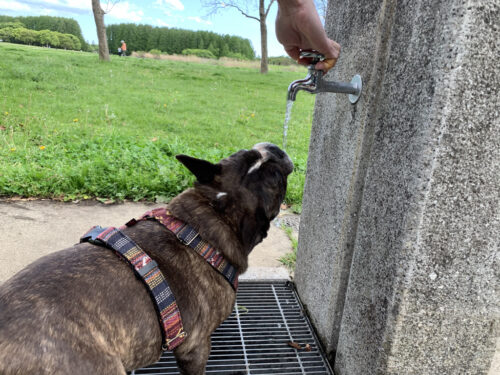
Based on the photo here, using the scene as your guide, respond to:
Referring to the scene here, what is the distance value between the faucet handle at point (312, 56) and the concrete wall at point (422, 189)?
0.23 metres

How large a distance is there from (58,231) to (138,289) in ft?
8.09

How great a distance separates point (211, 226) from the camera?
2137mm

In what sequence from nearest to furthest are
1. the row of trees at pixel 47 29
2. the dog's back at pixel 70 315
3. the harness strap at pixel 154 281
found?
the dog's back at pixel 70 315, the harness strap at pixel 154 281, the row of trees at pixel 47 29

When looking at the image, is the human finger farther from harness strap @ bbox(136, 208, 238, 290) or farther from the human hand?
harness strap @ bbox(136, 208, 238, 290)

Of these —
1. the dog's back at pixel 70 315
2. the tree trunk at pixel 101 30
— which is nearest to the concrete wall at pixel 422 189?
the dog's back at pixel 70 315

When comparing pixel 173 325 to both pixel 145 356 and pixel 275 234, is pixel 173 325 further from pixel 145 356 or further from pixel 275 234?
pixel 275 234

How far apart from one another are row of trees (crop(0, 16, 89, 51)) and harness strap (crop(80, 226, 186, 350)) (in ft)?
269

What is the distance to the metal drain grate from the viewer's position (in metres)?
2.38

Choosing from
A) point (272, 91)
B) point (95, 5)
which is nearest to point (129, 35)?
point (95, 5)

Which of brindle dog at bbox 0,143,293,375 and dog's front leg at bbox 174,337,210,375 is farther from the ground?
brindle dog at bbox 0,143,293,375

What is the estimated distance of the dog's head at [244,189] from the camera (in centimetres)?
219

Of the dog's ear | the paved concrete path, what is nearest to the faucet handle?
the dog's ear

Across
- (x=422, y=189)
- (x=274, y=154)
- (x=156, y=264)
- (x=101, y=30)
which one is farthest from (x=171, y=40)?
(x=422, y=189)

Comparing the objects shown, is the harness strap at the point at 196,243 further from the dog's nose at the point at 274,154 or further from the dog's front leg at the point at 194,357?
the dog's nose at the point at 274,154
